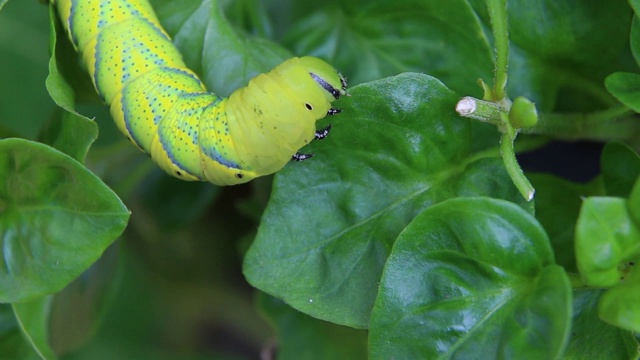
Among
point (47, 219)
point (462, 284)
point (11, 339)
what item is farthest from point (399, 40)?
point (11, 339)

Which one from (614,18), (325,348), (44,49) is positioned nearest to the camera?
(614,18)

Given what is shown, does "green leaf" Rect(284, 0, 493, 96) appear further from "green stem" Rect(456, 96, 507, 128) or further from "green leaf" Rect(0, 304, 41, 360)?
"green leaf" Rect(0, 304, 41, 360)

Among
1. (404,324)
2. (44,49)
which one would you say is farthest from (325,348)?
(44,49)

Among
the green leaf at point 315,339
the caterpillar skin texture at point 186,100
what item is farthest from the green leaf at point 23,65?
the green leaf at point 315,339

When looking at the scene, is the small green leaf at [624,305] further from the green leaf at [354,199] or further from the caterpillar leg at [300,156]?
the caterpillar leg at [300,156]

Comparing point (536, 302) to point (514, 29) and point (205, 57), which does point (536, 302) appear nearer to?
point (514, 29)

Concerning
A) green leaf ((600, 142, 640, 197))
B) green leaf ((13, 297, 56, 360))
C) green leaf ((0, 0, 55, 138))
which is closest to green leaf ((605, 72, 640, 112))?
green leaf ((600, 142, 640, 197))
